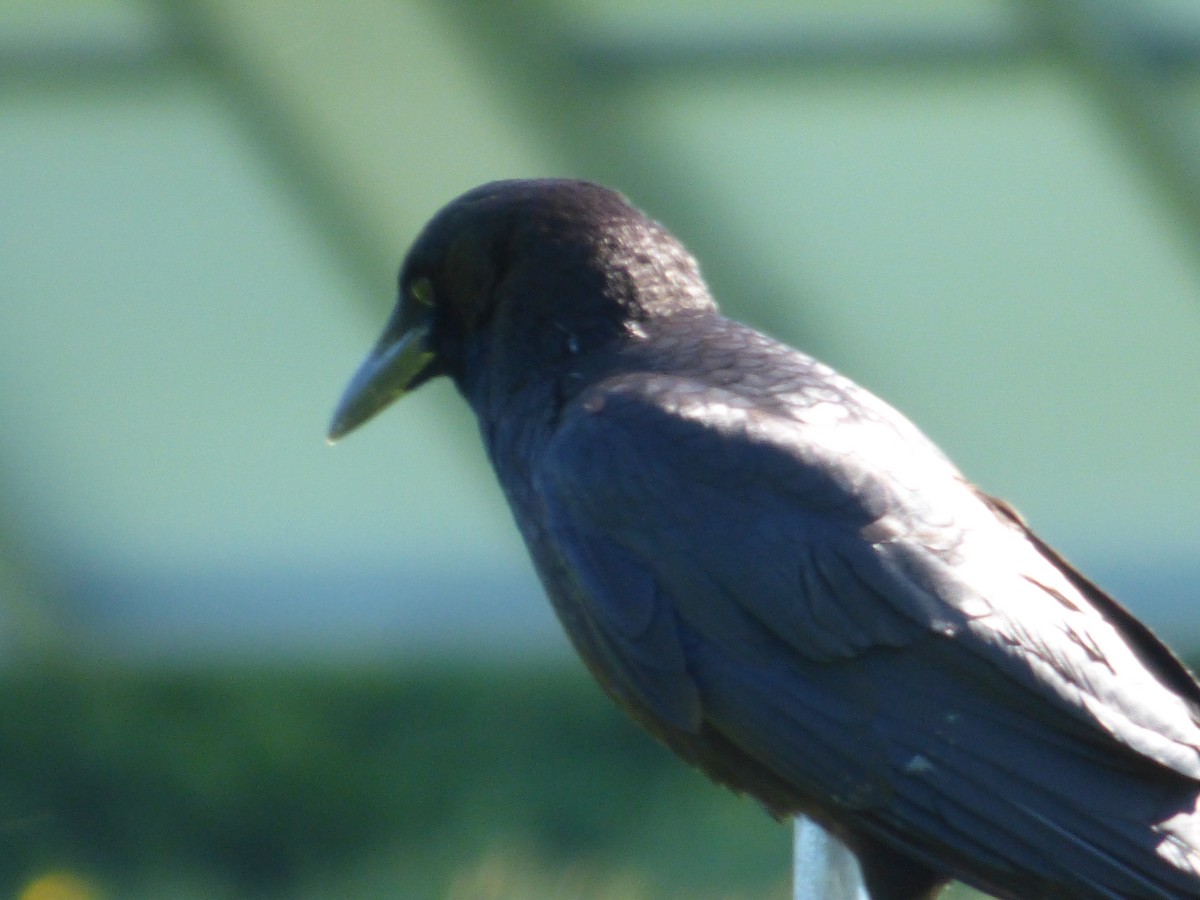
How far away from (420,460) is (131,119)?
4.43 ft

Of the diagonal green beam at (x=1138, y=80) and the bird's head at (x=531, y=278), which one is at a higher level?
the bird's head at (x=531, y=278)

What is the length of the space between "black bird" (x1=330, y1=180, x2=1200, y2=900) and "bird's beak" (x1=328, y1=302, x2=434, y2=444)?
223 millimetres

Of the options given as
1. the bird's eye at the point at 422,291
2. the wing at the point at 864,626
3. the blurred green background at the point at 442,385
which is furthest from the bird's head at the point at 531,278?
the blurred green background at the point at 442,385

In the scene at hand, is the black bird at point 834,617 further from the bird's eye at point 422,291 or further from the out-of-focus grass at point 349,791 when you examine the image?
the out-of-focus grass at point 349,791

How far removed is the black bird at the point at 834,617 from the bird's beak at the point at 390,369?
223mm

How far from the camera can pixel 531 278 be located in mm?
2805

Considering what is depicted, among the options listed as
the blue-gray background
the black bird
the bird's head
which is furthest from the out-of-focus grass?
the black bird

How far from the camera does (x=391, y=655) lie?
6168mm

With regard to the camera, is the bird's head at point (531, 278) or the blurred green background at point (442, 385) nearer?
the bird's head at point (531, 278)

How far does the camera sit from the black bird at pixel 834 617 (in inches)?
92.0

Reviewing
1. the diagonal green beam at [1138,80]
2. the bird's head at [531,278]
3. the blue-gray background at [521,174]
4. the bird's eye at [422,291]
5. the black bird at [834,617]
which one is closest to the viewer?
the black bird at [834,617]

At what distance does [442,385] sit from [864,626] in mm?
3306

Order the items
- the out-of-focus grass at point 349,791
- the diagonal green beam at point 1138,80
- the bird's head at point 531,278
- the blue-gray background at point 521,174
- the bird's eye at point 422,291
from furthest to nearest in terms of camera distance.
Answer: the out-of-focus grass at point 349,791
the blue-gray background at point 521,174
the diagonal green beam at point 1138,80
the bird's eye at point 422,291
the bird's head at point 531,278

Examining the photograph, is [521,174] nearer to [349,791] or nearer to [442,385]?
[442,385]
